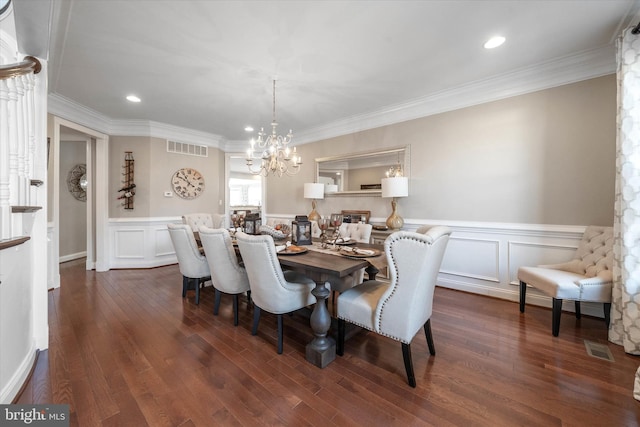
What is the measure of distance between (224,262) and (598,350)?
10.5 feet

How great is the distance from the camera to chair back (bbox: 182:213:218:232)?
406cm

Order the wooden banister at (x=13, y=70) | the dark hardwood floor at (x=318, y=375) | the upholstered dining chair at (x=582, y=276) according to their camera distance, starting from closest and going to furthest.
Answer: the wooden banister at (x=13, y=70), the dark hardwood floor at (x=318, y=375), the upholstered dining chair at (x=582, y=276)

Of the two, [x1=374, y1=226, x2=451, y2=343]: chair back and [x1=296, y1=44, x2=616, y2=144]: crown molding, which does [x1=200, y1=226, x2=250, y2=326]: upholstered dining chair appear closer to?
[x1=374, y1=226, x2=451, y2=343]: chair back

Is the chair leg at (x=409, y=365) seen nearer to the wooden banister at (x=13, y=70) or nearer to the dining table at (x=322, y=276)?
the dining table at (x=322, y=276)

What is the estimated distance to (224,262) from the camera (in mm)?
2361

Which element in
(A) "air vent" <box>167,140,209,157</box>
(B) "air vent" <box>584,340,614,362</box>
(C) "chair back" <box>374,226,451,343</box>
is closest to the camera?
(C) "chair back" <box>374,226,451,343</box>

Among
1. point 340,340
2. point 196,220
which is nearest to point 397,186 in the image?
point 340,340

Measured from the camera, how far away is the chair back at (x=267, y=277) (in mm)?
1845

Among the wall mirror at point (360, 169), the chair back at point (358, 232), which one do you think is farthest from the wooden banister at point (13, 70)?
the wall mirror at point (360, 169)

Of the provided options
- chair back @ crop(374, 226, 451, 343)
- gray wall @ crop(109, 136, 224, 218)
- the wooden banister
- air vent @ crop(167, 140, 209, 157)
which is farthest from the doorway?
chair back @ crop(374, 226, 451, 343)

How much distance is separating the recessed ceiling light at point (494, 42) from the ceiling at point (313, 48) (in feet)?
0.22

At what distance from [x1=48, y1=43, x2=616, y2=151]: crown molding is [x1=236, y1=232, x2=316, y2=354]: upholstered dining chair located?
3.04 meters

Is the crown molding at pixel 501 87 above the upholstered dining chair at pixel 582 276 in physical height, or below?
above

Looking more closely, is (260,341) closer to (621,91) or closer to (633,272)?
(633,272)
